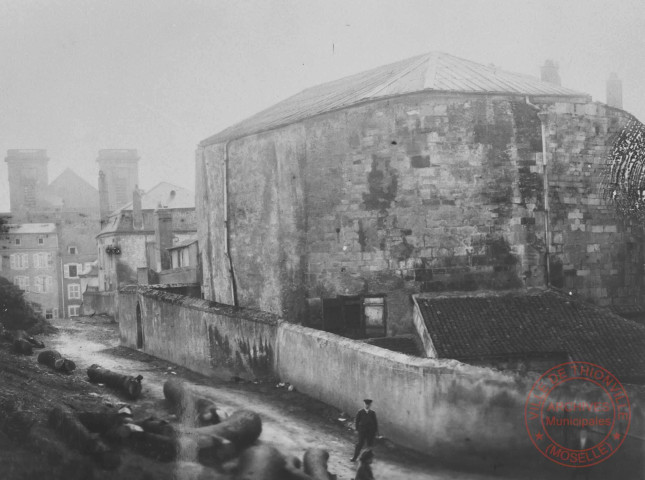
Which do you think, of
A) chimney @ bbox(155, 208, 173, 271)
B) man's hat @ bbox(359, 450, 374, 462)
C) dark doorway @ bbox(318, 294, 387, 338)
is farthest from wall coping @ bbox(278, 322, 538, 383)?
chimney @ bbox(155, 208, 173, 271)

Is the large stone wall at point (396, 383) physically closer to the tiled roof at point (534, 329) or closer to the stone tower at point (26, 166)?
the tiled roof at point (534, 329)

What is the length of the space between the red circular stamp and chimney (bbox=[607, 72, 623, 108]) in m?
17.9

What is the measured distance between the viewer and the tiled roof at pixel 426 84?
1703 centimetres

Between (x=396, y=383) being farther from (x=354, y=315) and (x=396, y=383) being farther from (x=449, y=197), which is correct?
(x=449, y=197)

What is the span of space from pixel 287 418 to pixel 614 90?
1983cm

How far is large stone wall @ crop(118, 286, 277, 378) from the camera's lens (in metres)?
15.3

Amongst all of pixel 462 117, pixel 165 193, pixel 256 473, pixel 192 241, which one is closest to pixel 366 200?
pixel 462 117

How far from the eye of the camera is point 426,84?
1694cm

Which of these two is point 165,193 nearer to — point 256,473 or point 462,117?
A: point 462,117

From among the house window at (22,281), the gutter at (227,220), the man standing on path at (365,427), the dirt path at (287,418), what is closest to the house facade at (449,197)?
the gutter at (227,220)

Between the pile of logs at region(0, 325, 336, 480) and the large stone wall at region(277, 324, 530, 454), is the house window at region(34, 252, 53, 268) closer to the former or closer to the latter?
the pile of logs at region(0, 325, 336, 480)

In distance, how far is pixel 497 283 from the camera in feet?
54.6

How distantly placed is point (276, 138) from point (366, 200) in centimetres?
385

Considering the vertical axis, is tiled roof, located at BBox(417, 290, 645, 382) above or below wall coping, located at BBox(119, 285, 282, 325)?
below
